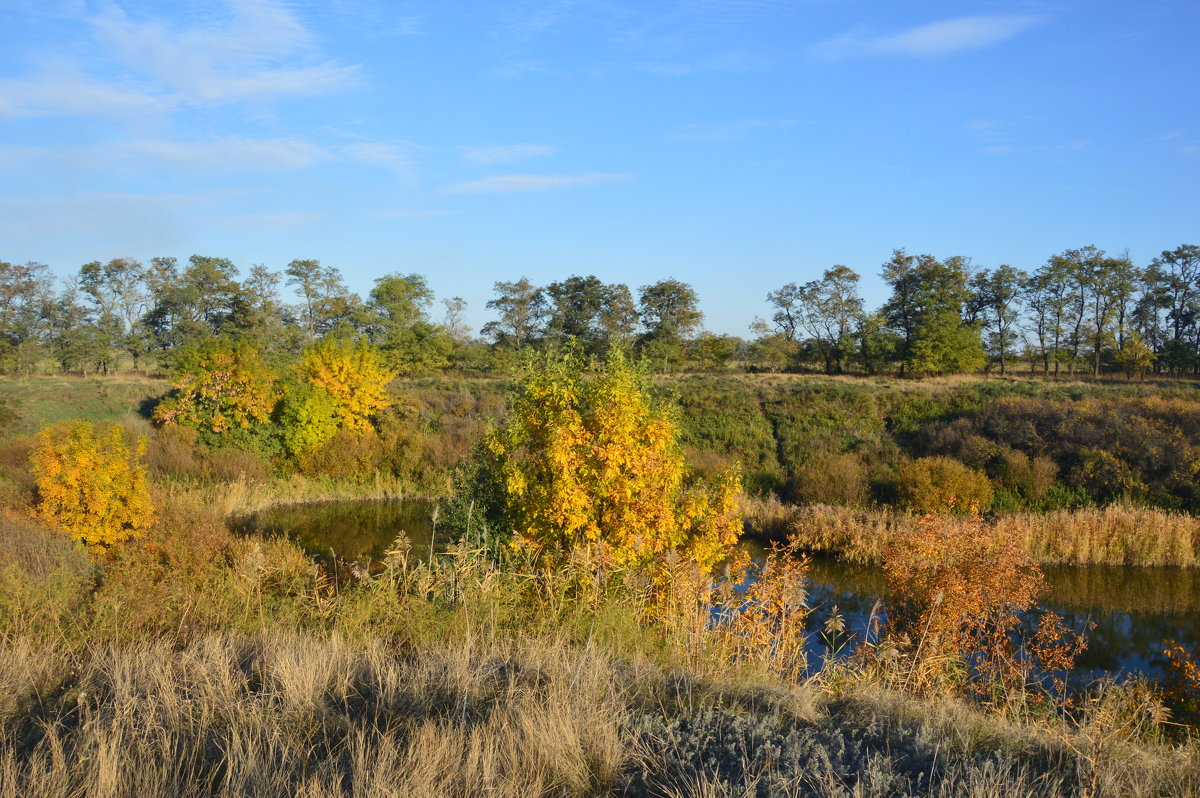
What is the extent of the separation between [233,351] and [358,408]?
16.9ft

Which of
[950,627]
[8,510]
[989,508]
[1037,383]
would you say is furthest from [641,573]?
[1037,383]

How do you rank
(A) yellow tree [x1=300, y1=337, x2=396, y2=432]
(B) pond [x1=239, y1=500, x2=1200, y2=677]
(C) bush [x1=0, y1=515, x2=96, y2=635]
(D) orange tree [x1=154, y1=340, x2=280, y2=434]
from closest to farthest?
1. (C) bush [x1=0, y1=515, x2=96, y2=635]
2. (B) pond [x1=239, y1=500, x2=1200, y2=677]
3. (D) orange tree [x1=154, y1=340, x2=280, y2=434]
4. (A) yellow tree [x1=300, y1=337, x2=396, y2=432]

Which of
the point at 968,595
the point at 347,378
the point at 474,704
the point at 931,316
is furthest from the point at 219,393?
the point at 931,316

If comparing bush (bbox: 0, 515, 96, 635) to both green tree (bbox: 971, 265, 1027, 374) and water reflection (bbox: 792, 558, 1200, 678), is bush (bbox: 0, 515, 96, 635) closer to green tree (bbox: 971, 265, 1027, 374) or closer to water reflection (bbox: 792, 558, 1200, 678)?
water reflection (bbox: 792, 558, 1200, 678)

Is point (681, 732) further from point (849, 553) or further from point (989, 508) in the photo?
point (989, 508)

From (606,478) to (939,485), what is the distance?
57.3ft

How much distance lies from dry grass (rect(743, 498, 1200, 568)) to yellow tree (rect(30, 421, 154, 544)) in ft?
48.4

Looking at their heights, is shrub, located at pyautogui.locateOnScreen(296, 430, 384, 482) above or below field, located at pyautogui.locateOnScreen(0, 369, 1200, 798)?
below

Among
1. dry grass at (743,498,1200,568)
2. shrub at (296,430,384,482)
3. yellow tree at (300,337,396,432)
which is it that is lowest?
dry grass at (743,498,1200,568)

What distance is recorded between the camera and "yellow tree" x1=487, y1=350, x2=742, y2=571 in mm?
9789

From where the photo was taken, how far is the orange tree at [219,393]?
2898cm

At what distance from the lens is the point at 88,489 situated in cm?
1458

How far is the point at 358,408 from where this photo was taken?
3197 cm

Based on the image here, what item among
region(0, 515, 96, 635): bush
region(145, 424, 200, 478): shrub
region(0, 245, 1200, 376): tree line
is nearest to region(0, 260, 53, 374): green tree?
region(0, 245, 1200, 376): tree line
